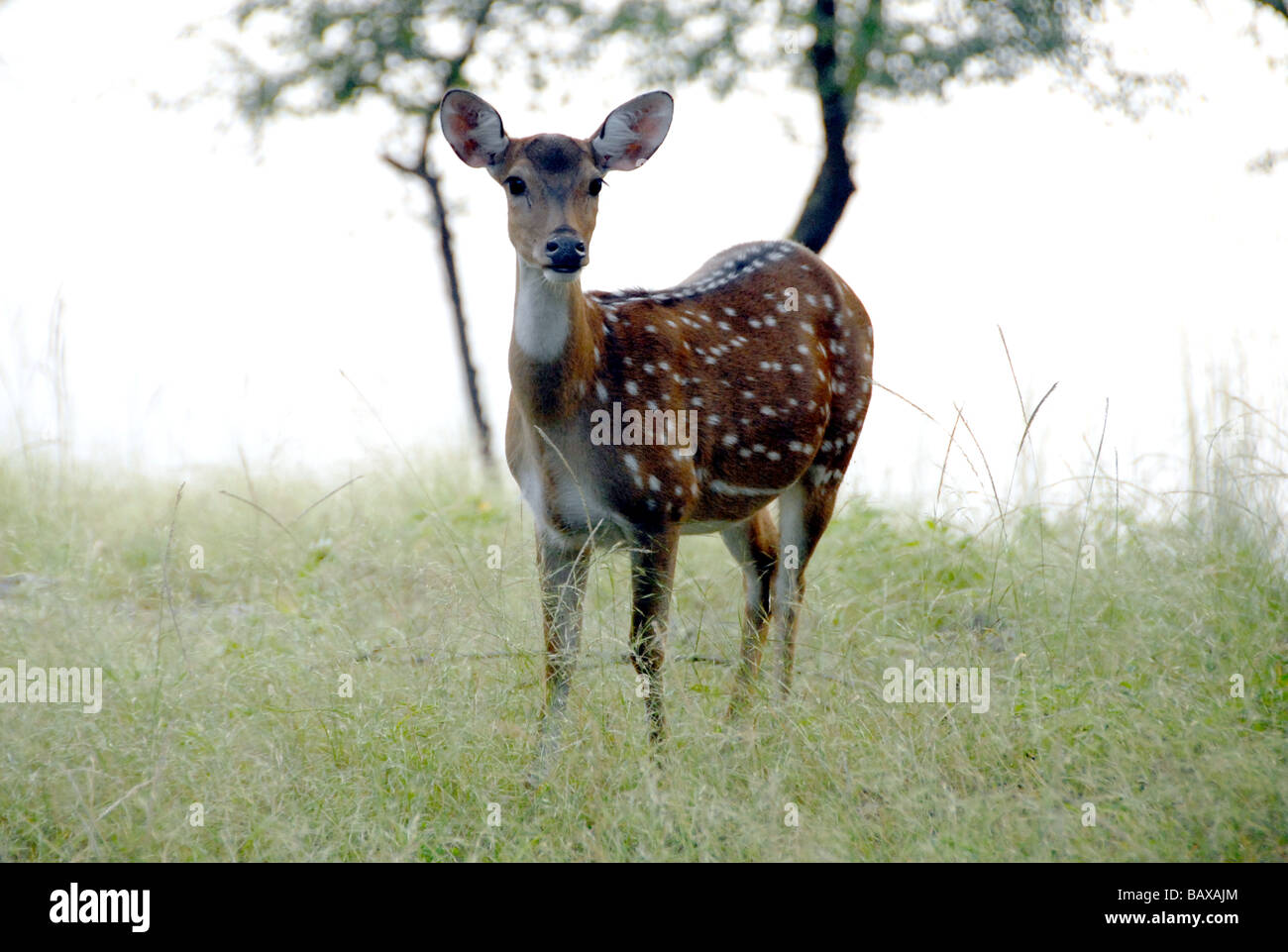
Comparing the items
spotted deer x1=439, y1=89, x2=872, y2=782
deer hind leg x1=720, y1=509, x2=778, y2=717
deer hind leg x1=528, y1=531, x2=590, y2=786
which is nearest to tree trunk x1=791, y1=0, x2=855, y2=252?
spotted deer x1=439, y1=89, x2=872, y2=782

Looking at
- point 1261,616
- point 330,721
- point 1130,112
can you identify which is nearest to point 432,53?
point 1130,112

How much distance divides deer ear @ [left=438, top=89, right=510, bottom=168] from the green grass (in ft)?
5.51

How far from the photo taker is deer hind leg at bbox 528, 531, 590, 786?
455cm

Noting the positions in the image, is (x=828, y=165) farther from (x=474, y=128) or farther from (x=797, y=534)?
(x=474, y=128)

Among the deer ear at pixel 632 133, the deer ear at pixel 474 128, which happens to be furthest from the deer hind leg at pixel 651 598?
the deer ear at pixel 474 128

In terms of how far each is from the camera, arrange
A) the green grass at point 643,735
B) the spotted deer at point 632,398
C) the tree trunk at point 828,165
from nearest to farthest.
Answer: the green grass at point 643,735
the spotted deer at point 632,398
the tree trunk at point 828,165

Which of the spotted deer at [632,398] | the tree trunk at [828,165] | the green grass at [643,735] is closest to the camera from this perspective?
the green grass at [643,735]

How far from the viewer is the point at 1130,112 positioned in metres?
8.44

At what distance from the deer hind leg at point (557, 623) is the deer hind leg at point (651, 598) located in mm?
227

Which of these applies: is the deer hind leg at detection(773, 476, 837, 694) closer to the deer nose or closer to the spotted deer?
the spotted deer

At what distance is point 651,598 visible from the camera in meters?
4.89

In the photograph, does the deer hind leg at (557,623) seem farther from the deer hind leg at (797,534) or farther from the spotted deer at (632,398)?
the deer hind leg at (797,534)

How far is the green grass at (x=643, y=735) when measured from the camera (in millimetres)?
4008

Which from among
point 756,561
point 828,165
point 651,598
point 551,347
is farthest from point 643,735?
point 828,165
